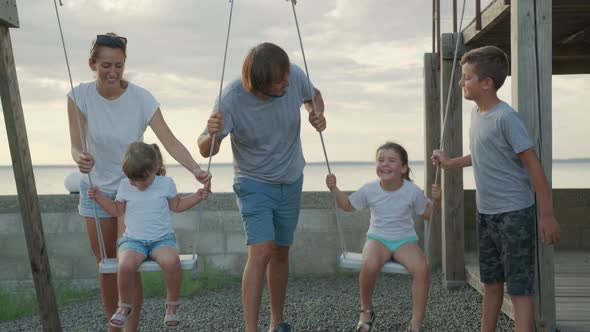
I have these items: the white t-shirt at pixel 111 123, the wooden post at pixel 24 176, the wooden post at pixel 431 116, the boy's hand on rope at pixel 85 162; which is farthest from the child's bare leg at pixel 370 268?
the wooden post at pixel 431 116

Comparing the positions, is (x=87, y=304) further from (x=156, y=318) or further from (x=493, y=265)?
(x=493, y=265)

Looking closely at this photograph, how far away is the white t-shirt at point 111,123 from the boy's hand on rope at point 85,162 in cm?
12

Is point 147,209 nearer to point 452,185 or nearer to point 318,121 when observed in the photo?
point 318,121

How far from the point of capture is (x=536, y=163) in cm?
348

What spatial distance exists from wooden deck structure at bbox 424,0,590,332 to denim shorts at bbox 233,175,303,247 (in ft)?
3.60

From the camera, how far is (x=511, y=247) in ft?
12.0

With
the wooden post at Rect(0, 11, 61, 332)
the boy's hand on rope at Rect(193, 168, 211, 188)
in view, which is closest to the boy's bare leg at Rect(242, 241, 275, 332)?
the boy's hand on rope at Rect(193, 168, 211, 188)

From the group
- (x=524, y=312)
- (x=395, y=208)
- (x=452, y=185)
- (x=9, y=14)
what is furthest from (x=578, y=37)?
(x=9, y=14)

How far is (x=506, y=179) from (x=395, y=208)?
2.21 feet

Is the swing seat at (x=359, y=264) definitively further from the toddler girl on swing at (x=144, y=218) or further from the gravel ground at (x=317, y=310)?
the gravel ground at (x=317, y=310)

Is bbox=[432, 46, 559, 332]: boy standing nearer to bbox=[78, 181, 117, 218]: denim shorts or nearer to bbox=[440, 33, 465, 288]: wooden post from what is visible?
bbox=[78, 181, 117, 218]: denim shorts

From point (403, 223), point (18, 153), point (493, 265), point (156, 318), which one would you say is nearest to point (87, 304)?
point (156, 318)

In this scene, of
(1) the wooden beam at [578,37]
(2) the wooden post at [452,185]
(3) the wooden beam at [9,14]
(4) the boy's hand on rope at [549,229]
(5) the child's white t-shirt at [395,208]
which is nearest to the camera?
(4) the boy's hand on rope at [549,229]

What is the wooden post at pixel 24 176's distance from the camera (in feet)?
14.3
